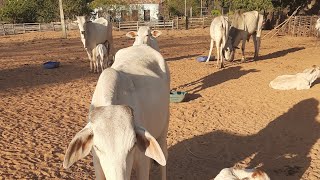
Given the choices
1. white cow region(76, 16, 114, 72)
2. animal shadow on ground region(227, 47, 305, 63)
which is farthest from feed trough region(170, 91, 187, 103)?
animal shadow on ground region(227, 47, 305, 63)

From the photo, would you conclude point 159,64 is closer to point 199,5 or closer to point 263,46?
point 263,46

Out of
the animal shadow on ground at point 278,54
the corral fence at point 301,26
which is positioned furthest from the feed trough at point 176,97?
the corral fence at point 301,26

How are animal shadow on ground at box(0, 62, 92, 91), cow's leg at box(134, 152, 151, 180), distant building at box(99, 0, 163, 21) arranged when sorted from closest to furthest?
cow's leg at box(134, 152, 151, 180) → animal shadow on ground at box(0, 62, 92, 91) → distant building at box(99, 0, 163, 21)

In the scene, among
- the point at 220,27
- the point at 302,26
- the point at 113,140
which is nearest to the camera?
the point at 113,140

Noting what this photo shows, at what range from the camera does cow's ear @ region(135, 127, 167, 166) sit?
2.32 meters

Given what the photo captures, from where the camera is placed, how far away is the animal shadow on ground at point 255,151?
16.8ft

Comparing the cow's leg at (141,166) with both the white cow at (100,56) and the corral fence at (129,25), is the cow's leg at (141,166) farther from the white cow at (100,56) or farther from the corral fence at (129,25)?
the corral fence at (129,25)

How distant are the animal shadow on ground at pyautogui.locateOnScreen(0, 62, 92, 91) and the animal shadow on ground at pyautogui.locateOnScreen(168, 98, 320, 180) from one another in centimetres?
610

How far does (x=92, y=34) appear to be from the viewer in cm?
1202

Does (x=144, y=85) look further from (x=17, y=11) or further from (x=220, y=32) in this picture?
(x=17, y=11)

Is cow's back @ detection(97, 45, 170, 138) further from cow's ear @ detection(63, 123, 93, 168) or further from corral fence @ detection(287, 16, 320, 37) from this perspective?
corral fence @ detection(287, 16, 320, 37)

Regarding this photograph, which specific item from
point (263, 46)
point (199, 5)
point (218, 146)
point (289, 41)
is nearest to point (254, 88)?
point (218, 146)

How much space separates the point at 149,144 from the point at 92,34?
33.5ft

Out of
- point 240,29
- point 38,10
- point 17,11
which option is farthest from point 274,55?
point 38,10
